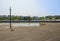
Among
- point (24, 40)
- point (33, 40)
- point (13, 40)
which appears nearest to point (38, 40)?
point (33, 40)

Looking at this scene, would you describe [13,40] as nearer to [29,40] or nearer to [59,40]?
[29,40]

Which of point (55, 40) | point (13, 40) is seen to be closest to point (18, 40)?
point (13, 40)

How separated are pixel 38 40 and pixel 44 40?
0.42m

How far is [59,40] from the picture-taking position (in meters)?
9.30

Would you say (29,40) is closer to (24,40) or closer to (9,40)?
(24,40)

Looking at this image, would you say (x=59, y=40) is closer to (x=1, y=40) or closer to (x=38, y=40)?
(x=38, y=40)

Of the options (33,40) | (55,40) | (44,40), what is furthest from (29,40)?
(55,40)

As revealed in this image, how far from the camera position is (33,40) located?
30.0 feet

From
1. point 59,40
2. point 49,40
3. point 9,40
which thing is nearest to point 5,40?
point 9,40

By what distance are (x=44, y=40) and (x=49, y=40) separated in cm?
34

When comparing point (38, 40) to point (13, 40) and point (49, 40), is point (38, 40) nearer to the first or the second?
point (49, 40)

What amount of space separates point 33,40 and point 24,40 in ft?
2.03

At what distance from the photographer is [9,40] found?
8953 mm

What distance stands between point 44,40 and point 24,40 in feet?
4.58
